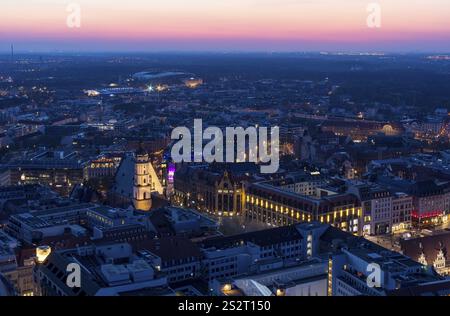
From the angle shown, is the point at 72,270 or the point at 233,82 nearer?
the point at 72,270

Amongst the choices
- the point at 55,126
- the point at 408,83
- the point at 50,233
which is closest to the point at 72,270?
the point at 50,233

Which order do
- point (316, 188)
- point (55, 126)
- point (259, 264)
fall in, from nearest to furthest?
point (259, 264), point (316, 188), point (55, 126)

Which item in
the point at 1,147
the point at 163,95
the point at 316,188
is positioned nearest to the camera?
the point at 316,188

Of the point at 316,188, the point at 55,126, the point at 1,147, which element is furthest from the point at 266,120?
the point at 316,188

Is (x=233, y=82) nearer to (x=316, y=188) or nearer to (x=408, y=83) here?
(x=408, y=83)

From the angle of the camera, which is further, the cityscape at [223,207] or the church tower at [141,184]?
the church tower at [141,184]

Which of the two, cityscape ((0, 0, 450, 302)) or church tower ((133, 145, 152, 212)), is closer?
cityscape ((0, 0, 450, 302))
